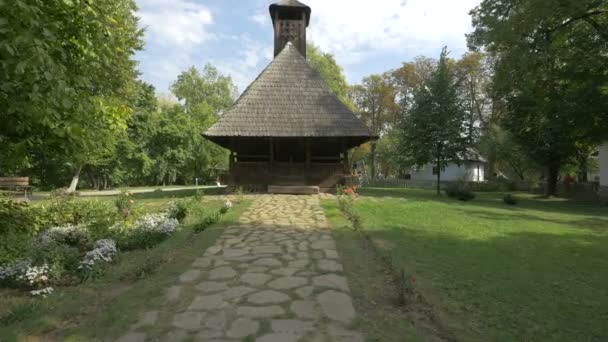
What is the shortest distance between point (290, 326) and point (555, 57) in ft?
63.2

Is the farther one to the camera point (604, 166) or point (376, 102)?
point (376, 102)

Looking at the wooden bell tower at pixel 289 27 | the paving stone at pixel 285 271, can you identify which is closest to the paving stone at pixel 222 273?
the paving stone at pixel 285 271

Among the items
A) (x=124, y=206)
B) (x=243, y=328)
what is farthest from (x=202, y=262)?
(x=124, y=206)

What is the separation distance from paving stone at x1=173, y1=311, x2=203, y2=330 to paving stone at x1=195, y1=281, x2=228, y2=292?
22.4 inches

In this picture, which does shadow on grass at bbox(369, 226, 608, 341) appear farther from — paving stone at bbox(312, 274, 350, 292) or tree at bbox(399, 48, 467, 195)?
tree at bbox(399, 48, 467, 195)

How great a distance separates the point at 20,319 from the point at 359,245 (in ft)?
14.6

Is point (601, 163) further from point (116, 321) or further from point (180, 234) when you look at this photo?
point (116, 321)

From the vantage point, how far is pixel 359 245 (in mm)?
5734

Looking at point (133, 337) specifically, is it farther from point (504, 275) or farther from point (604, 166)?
point (604, 166)

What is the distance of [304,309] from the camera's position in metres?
3.32

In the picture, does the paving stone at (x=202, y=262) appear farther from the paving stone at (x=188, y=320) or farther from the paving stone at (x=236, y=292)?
the paving stone at (x=188, y=320)

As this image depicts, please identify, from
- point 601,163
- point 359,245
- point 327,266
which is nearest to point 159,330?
point 327,266

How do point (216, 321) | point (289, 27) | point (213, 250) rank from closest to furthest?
point (216, 321)
point (213, 250)
point (289, 27)

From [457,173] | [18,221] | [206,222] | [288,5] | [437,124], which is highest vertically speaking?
[288,5]
